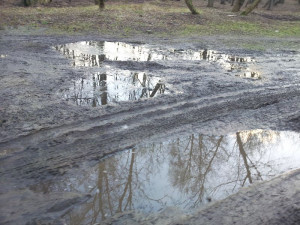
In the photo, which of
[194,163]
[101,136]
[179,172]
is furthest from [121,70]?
[179,172]

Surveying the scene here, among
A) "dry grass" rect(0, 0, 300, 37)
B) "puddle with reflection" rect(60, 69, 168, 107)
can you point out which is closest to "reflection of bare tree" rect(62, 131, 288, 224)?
"puddle with reflection" rect(60, 69, 168, 107)

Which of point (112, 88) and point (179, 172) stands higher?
point (112, 88)

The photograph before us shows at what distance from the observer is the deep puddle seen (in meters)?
5.77

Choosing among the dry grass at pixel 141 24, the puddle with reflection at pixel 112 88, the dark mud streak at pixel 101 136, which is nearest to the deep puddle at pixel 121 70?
the puddle with reflection at pixel 112 88

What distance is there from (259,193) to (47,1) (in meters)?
20.7

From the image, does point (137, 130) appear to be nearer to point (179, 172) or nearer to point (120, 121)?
point (120, 121)

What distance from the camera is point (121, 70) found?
23.8 ft

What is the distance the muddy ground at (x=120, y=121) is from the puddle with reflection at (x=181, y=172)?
0.16 meters

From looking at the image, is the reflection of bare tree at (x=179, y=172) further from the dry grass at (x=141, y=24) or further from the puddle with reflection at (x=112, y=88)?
the dry grass at (x=141, y=24)

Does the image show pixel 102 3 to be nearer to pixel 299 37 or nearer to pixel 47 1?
pixel 47 1

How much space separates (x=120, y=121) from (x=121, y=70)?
271cm

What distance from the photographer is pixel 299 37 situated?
14062 mm

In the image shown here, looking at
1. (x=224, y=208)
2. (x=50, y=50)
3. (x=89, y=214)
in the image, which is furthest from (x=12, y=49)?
(x=224, y=208)

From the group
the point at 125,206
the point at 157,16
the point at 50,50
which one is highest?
the point at 157,16
